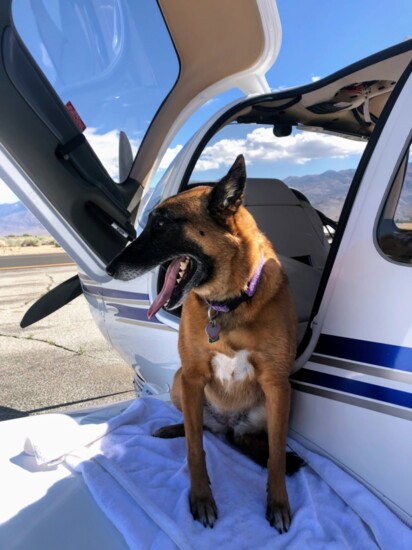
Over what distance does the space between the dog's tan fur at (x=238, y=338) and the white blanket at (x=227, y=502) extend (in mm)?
88

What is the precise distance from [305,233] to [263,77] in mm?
1179

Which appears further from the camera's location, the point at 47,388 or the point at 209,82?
the point at 47,388

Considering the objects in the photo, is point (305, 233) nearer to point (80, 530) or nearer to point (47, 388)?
point (80, 530)

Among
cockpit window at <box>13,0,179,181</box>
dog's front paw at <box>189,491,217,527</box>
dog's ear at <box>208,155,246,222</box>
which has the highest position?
cockpit window at <box>13,0,179,181</box>

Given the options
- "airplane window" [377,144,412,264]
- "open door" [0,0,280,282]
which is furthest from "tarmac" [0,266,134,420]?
"airplane window" [377,144,412,264]

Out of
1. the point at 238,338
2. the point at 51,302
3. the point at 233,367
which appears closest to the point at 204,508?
the point at 233,367

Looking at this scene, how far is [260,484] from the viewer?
1.62 meters

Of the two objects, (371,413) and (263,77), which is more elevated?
(263,77)

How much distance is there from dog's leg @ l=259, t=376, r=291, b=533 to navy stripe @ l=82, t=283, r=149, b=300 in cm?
121

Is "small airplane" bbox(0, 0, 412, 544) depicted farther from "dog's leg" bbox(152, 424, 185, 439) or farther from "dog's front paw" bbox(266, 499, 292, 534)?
"dog's leg" bbox(152, 424, 185, 439)

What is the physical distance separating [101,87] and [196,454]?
245cm

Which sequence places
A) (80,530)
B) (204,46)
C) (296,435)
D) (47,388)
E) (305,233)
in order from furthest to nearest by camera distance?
(47,388)
(305,233)
(204,46)
(296,435)
(80,530)

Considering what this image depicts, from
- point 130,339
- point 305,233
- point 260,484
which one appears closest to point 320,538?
point 260,484

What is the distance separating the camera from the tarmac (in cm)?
400
